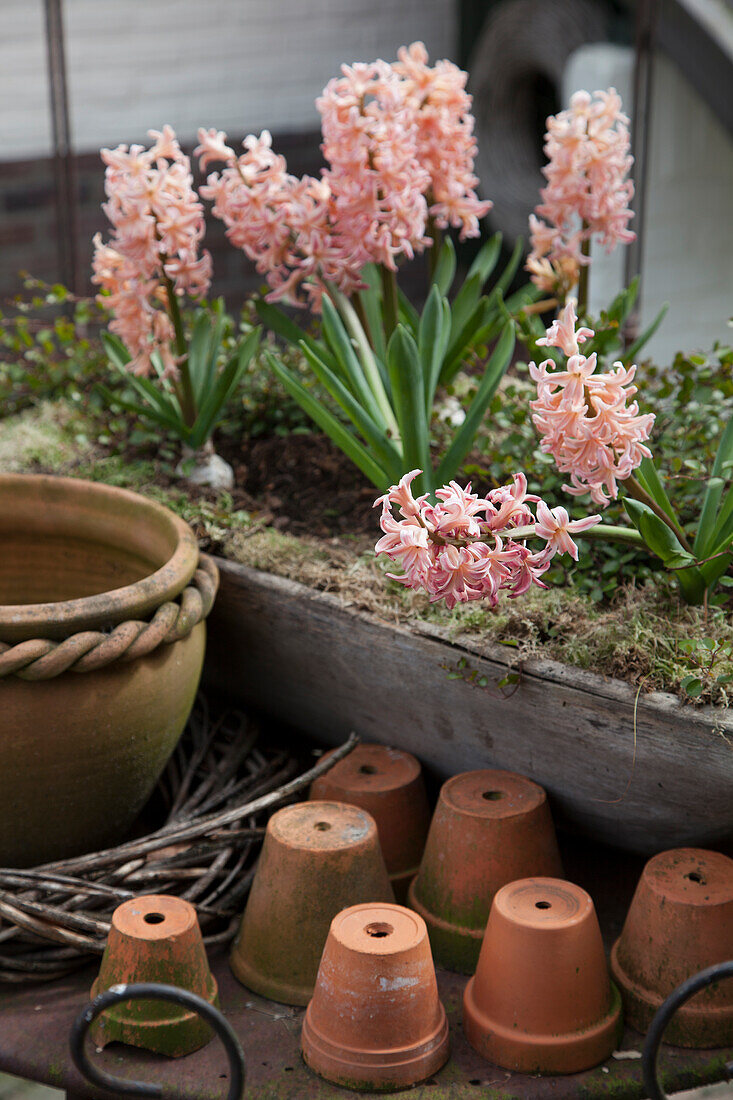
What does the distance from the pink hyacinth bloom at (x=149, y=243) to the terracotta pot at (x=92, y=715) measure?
0.95 ft

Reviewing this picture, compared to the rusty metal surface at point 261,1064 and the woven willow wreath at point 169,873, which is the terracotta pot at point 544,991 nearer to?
the rusty metal surface at point 261,1064

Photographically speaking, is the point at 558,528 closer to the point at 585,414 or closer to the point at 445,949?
the point at 585,414

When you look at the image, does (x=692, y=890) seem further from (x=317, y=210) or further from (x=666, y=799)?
(x=317, y=210)

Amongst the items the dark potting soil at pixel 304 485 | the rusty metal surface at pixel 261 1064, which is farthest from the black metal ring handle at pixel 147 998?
the dark potting soil at pixel 304 485

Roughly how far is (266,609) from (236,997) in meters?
0.49

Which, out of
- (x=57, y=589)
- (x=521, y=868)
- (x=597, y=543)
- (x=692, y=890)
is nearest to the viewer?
(x=692, y=890)

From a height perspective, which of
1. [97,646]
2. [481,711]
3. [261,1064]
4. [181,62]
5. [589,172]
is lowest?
[261,1064]

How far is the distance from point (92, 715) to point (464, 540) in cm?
49

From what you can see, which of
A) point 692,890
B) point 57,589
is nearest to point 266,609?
point 57,589

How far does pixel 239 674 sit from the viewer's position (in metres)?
1.51

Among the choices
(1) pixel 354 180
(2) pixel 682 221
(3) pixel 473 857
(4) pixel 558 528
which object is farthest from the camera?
(2) pixel 682 221

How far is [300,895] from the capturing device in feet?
3.59

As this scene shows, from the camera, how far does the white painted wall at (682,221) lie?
121 inches

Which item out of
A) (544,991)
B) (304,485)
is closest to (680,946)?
(544,991)
